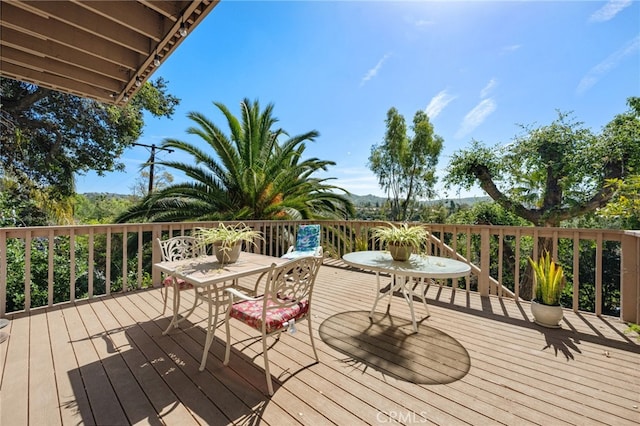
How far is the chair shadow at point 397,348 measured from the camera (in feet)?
6.02

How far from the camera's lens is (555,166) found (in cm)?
853

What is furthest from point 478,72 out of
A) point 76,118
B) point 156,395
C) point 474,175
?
point 76,118

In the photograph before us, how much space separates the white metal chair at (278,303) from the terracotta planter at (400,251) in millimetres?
944

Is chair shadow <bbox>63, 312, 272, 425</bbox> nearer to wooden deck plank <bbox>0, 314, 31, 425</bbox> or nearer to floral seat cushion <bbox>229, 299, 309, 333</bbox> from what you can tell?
wooden deck plank <bbox>0, 314, 31, 425</bbox>

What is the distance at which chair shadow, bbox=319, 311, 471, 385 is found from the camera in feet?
6.02

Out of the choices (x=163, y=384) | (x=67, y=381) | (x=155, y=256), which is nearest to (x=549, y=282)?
(x=163, y=384)

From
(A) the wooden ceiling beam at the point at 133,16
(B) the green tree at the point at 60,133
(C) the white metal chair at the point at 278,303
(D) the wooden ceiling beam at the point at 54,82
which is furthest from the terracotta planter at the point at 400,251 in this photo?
(B) the green tree at the point at 60,133

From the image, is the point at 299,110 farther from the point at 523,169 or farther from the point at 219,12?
the point at 523,169

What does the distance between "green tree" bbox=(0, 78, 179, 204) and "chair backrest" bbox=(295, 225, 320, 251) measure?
21.5 feet

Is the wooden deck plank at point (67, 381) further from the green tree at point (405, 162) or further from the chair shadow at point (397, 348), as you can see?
the green tree at point (405, 162)

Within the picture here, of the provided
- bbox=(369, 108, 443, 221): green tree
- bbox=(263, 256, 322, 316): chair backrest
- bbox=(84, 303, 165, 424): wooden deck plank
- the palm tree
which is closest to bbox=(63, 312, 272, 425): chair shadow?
bbox=(84, 303, 165, 424): wooden deck plank

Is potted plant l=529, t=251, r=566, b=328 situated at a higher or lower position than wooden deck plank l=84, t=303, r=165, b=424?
higher

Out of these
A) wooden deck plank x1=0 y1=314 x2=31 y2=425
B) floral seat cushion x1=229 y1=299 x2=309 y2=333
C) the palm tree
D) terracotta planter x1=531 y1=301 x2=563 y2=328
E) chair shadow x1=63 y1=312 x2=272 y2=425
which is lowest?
chair shadow x1=63 y1=312 x2=272 y2=425

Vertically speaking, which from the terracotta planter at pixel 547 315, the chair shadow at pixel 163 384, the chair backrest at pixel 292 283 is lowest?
the chair shadow at pixel 163 384
